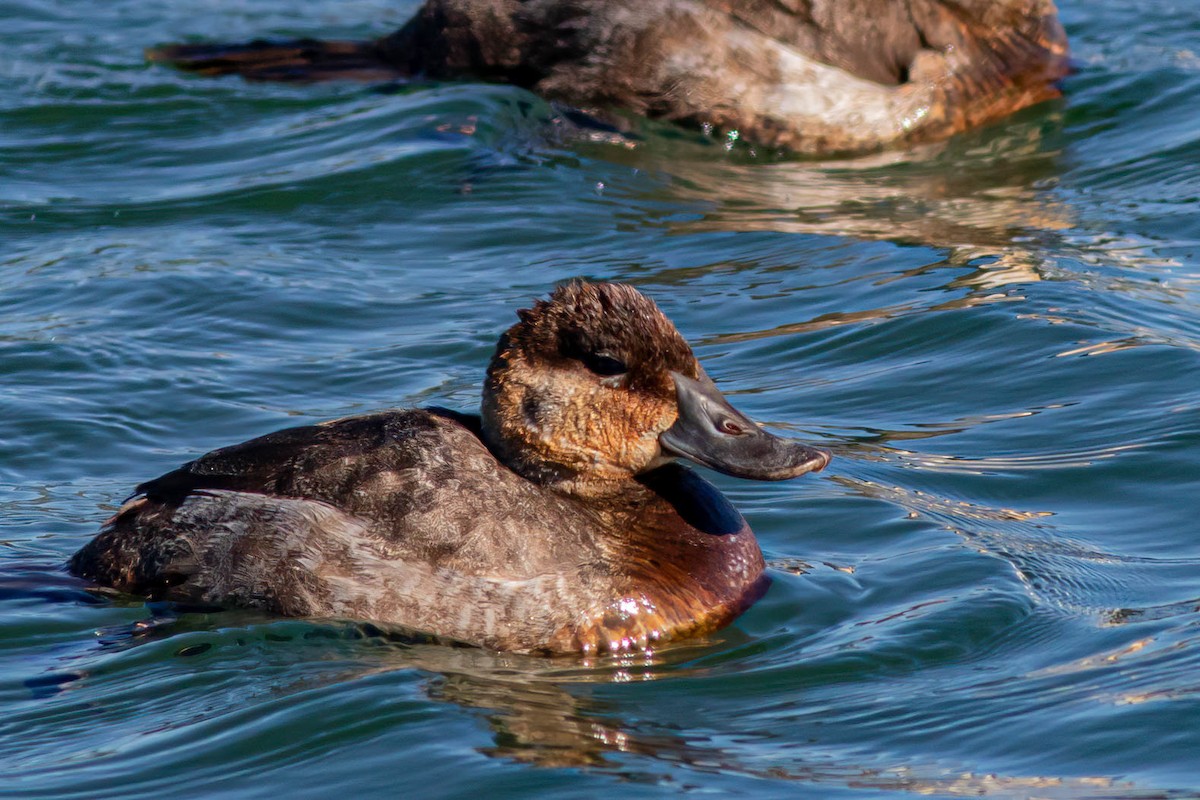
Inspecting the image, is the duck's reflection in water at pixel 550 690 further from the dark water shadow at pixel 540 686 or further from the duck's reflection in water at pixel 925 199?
the duck's reflection in water at pixel 925 199

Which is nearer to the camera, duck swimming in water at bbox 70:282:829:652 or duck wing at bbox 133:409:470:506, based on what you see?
duck swimming in water at bbox 70:282:829:652

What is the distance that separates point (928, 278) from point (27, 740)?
5.05m

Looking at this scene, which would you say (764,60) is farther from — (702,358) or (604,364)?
(604,364)

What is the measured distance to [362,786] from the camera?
3.99m

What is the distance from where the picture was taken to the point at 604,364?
16.3ft

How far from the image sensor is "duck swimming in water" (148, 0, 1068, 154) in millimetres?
9414

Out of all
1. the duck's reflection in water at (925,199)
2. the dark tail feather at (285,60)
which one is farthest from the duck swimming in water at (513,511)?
the dark tail feather at (285,60)

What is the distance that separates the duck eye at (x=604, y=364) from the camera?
4.96 meters

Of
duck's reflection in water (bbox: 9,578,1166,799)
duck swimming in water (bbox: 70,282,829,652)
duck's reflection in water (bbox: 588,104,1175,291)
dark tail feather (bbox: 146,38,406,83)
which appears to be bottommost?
duck's reflection in water (bbox: 9,578,1166,799)

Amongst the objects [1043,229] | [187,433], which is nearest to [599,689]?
[187,433]

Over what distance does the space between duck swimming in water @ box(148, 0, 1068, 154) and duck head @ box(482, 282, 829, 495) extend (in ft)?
15.3

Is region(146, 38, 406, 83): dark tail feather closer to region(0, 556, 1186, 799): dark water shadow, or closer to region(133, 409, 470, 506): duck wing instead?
region(133, 409, 470, 506): duck wing

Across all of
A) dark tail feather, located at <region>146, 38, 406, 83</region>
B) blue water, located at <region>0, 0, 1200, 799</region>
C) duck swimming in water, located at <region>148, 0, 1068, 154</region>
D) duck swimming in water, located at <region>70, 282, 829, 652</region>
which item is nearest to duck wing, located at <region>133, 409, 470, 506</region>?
duck swimming in water, located at <region>70, 282, 829, 652</region>

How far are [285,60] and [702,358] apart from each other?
453cm
